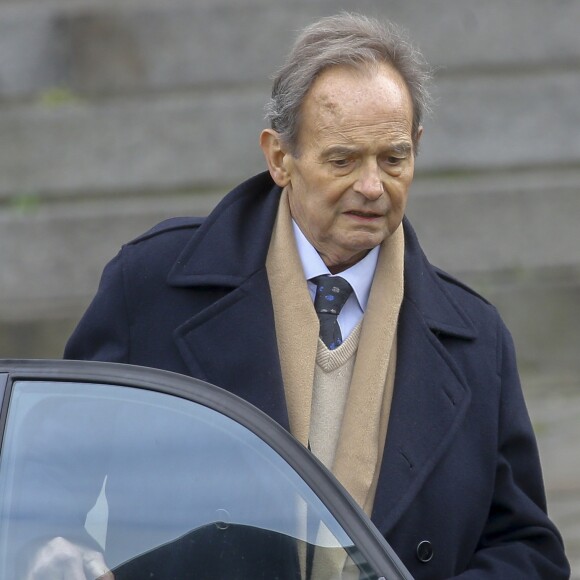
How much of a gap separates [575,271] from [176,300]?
396cm

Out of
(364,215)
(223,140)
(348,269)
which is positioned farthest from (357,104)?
(223,140)

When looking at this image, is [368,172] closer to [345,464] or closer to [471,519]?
[345,464]

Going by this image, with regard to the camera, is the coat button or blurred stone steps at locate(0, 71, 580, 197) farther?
blurred stone steps at locate(0, 71, 580, 197)

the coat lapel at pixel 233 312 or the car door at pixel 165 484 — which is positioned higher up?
the coat lapel at pixel 233 312

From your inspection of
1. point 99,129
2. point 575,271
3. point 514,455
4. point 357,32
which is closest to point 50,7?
point 99,129

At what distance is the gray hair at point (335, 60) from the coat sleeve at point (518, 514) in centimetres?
60

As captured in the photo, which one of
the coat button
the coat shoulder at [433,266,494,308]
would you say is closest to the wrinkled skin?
the coat shoulder at [433,266,494,308]

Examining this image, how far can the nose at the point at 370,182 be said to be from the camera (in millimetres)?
2234

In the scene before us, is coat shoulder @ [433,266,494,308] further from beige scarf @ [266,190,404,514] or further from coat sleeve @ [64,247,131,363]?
coat sleeve @ [64,247,131,363]

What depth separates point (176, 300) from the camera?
2350mm

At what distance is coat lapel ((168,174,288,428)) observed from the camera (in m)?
2.24

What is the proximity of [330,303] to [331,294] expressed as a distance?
0.02 meters

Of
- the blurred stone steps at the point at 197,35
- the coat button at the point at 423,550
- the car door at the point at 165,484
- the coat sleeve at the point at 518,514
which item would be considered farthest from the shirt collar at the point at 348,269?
the blurred stone steps at the point at 197,35

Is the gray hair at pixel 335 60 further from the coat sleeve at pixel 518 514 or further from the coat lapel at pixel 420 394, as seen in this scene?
the coat sleeve at pixel 518 514
